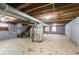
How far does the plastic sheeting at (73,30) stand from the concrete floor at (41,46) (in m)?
0.09

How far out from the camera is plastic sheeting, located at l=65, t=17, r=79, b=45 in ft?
6.00

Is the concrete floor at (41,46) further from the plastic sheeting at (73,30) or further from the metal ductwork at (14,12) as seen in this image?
the metal ductwork at (14,12)

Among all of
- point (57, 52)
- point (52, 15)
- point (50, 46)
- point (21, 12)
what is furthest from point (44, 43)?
point (21, 12)

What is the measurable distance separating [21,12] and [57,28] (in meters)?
0.73

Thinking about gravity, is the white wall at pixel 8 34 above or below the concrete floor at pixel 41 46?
above

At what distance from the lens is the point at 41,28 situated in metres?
1.95

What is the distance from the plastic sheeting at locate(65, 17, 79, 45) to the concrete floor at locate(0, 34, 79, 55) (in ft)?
0.31

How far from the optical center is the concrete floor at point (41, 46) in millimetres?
1792

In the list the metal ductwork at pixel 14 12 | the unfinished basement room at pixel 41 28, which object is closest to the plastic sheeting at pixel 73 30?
the unfinished basement room at pixel 41 28

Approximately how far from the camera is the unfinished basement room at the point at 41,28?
5.87 ft

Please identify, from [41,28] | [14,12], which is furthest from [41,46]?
[14,12]

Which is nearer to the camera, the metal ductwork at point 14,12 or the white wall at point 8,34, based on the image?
the metal ductwork at point 14,12

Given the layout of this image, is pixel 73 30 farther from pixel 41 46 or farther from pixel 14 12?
pixel 14 12

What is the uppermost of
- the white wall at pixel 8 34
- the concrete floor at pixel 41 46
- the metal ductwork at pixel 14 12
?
the metal ductwork at pixel 14 12
